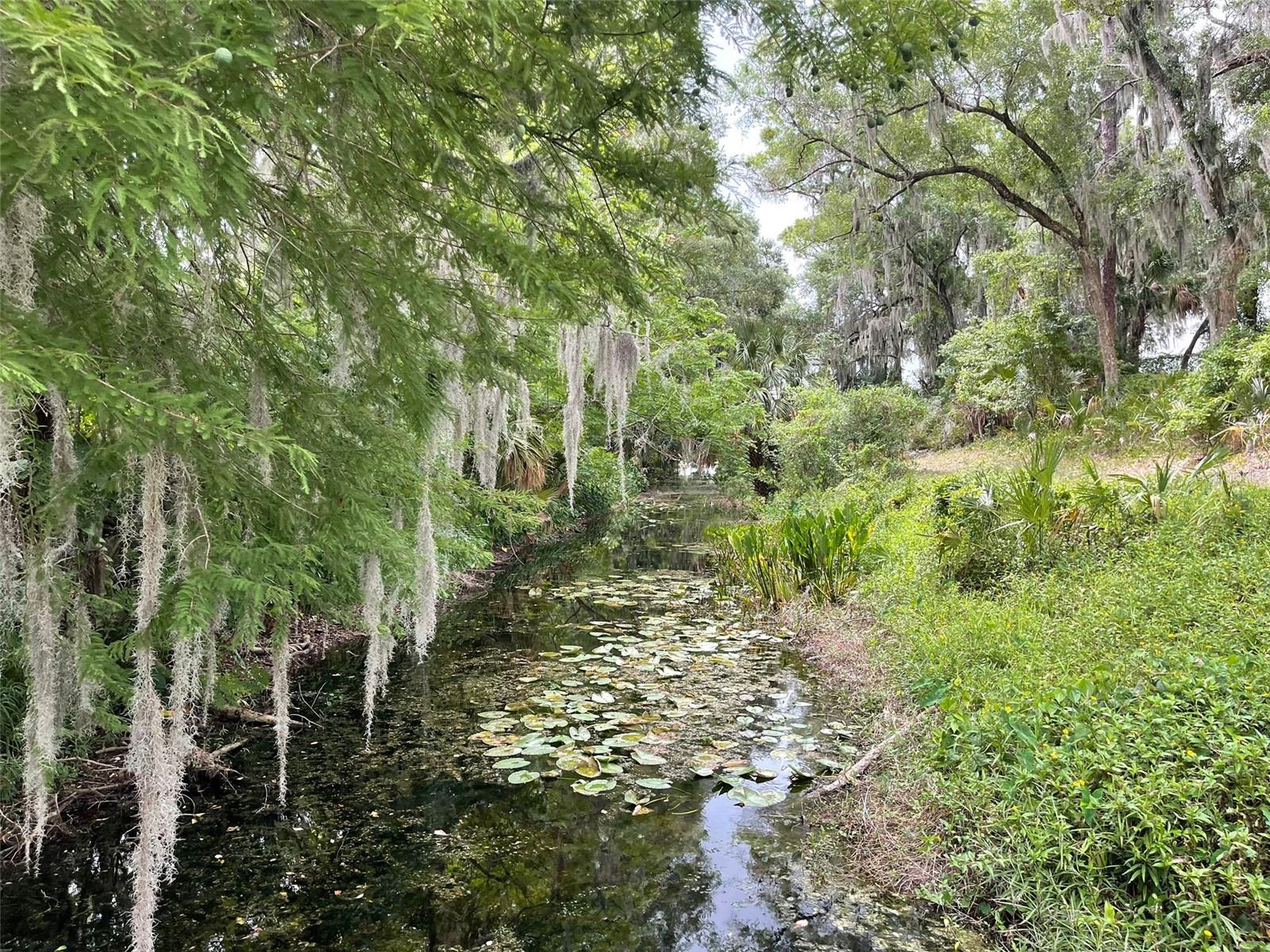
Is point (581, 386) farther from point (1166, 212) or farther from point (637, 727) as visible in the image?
point (1166, 212)

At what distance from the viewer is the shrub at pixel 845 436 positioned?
43.4ft

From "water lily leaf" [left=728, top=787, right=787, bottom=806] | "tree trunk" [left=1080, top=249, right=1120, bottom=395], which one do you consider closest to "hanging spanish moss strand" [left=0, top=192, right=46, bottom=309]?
"water lily leaf" [left=728, top=787, right=787, bottom=806]

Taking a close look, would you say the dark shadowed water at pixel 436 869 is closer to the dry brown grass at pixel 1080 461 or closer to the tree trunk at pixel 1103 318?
the dry brown grass at pixel 1080 461

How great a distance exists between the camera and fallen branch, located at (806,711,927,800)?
3475 millimetres

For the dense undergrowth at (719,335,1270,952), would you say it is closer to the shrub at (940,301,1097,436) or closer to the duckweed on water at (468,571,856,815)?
the duckweed on water at (468,571,856,815)

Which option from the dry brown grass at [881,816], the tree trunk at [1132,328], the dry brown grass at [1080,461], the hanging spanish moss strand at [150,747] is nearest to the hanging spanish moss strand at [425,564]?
the hanging spanish moss strand at [150,747]

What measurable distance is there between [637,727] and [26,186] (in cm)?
383

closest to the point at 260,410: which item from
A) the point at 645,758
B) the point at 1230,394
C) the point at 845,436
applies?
the point at 645,758

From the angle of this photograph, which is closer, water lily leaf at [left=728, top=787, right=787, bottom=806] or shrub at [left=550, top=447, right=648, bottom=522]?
water lily leaf at [left=728, top=787, right=787, bottom=806]

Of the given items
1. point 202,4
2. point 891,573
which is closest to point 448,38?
point 202,4

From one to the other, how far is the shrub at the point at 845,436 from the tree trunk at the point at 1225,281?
15.8 ft

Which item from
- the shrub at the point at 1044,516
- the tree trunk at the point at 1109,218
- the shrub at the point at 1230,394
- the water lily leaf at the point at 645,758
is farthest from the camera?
the tree trunk at the point at 1109,218

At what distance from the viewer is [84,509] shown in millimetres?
3043

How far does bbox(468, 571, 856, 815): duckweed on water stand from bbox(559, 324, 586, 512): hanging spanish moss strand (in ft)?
6.10
